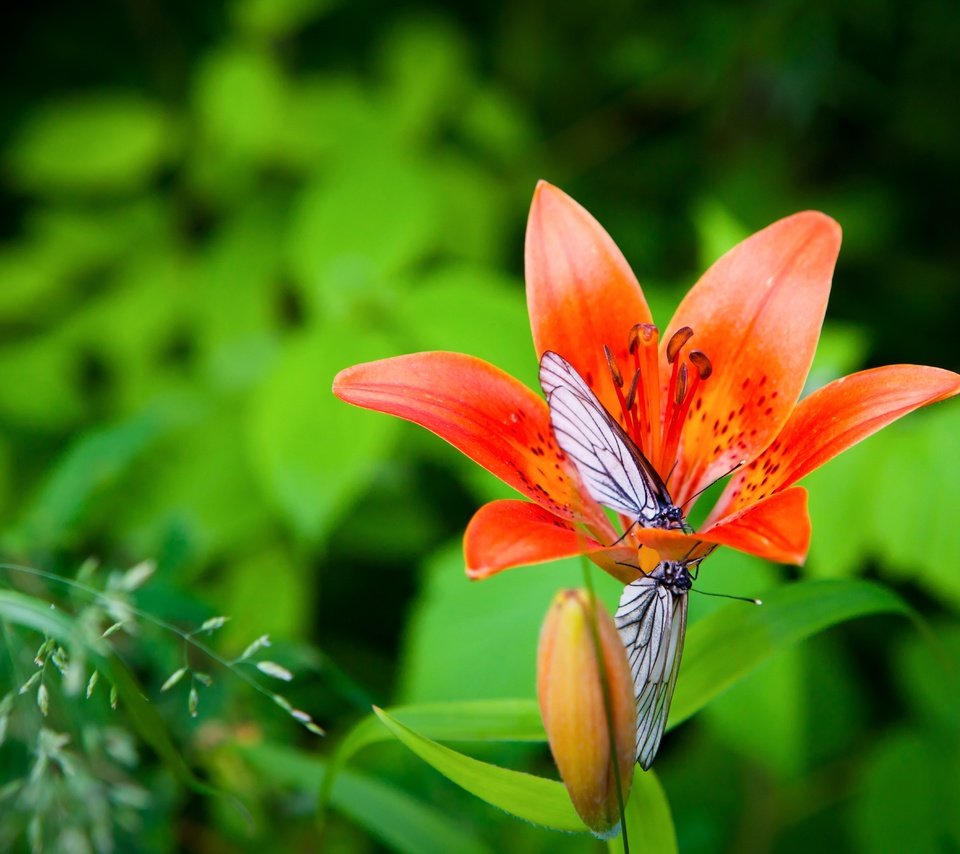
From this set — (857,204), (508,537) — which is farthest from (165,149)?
(508,537)

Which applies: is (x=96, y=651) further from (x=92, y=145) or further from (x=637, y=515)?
(x=92, y=145)

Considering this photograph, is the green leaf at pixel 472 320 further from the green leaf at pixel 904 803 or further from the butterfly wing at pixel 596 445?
the green leaf at pixel 904 803

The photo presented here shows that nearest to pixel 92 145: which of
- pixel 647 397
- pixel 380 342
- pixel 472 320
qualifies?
pixel 380 342

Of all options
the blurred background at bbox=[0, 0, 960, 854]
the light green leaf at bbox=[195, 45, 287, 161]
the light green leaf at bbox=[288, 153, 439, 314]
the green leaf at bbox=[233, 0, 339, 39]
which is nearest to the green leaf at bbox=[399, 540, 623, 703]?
the blurred background at bbox=[0, 0, 960, 854]

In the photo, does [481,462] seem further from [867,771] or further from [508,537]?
[867,771]

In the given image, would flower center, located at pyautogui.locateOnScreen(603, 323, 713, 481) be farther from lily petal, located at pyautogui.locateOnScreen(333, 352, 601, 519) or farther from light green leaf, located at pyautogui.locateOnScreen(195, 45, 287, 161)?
light green leaf, located at pyautogui.locateOnScreen(195, 45, 287, 161)
